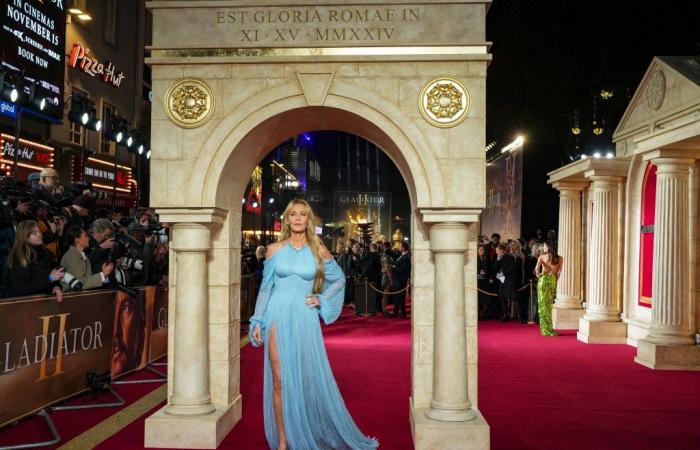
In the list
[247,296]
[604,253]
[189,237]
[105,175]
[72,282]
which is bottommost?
[247,296]

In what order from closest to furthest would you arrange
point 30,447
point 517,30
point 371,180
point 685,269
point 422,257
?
point 30,447 < point 422,257 < point 685,269 < point 517,30 < point 371,180

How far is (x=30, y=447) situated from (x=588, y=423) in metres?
5.08

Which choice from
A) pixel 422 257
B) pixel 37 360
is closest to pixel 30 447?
→ pixel 37 360

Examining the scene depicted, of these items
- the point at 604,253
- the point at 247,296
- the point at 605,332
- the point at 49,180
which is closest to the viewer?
the point at 49,180

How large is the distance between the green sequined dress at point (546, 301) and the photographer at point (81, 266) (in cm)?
835

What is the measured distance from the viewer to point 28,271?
6223mm

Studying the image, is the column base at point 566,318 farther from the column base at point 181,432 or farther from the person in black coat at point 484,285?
the column base at point 181,432

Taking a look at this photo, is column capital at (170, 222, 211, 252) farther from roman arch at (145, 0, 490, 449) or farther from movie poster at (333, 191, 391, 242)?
movie poster at (333, 191, 391, 242)

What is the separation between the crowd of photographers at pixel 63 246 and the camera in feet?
20.6

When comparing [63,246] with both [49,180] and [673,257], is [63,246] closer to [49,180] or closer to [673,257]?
[49,180]

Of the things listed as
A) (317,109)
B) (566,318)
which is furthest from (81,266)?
(566,318)

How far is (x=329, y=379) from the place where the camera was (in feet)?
17.7

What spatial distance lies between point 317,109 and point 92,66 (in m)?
17.6

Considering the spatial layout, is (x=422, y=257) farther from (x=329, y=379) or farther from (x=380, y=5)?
(x=380, y=5)
